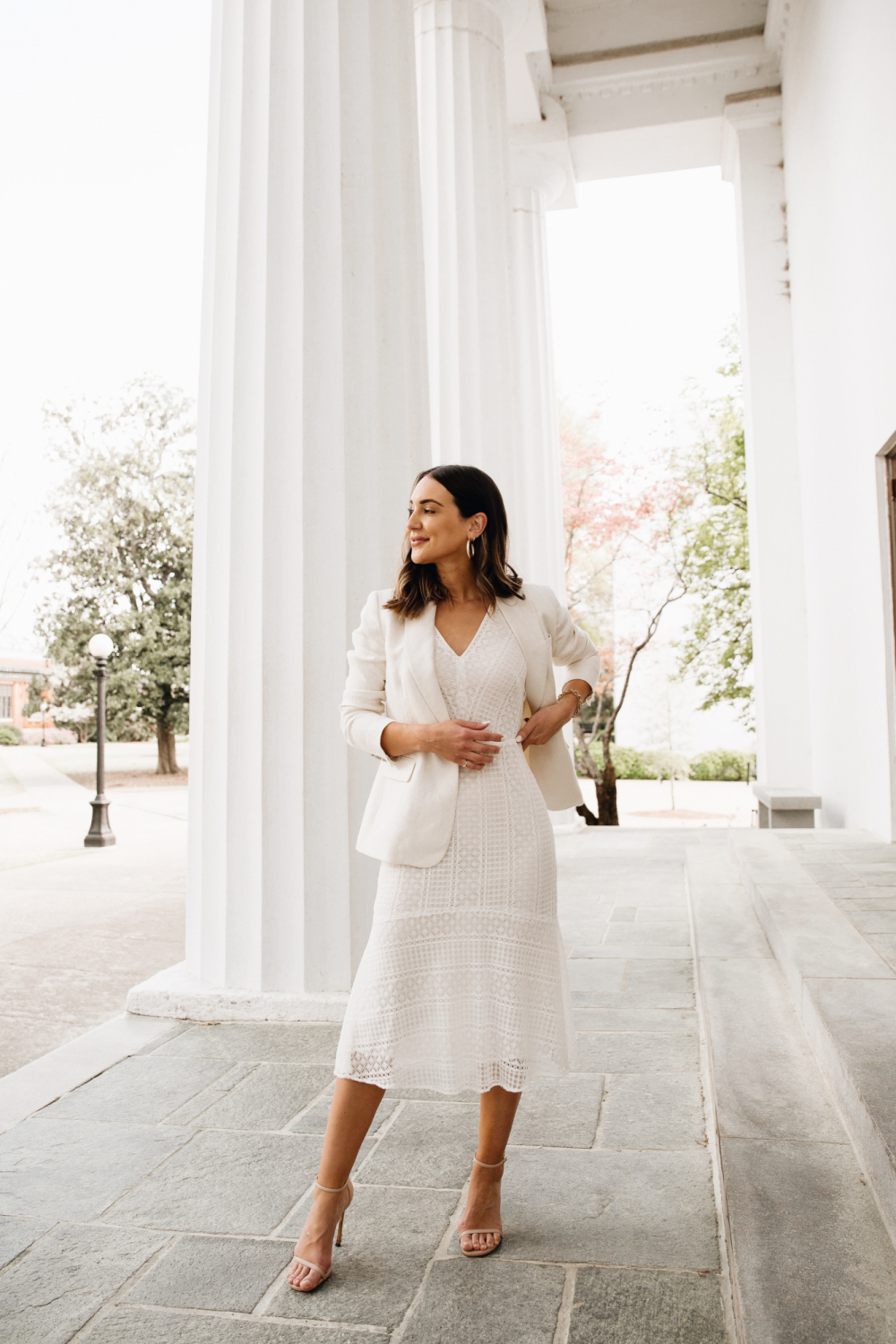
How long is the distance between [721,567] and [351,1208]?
47.0 ft

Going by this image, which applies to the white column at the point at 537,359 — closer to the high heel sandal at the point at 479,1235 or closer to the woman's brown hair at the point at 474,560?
the woman's brown hair at the point at 474,560

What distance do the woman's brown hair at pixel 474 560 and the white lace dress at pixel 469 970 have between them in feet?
1.45

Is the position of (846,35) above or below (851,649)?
above

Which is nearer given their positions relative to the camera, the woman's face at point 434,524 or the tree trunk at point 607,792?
the woman's face at point 434,524

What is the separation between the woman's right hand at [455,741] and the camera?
7.05ft

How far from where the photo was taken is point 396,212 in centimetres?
434

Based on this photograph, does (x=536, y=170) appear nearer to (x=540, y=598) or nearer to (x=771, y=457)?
(x=771, y=457)

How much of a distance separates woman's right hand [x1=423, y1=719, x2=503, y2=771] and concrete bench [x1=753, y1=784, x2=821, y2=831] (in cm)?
747

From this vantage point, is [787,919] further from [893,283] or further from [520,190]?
[520,190]

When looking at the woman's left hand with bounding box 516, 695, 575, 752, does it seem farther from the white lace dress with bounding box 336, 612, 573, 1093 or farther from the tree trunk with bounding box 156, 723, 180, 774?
the tree trunk with bounding box 156, 723, 180, 774

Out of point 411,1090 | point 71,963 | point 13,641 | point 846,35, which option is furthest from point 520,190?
point 13,641

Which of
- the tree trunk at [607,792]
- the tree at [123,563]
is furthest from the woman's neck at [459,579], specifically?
the tree at [123,563]

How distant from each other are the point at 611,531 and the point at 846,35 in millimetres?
9759

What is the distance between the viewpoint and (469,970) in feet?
7.13
